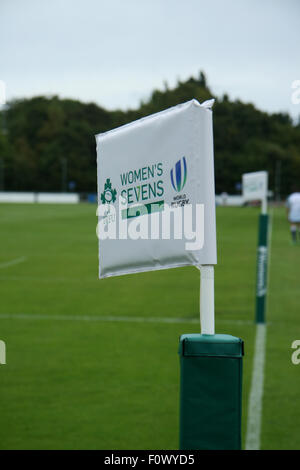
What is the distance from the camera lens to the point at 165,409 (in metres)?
5.67

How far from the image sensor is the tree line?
7069 centimetres

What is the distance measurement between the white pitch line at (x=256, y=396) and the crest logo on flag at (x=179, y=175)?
2.75 metres

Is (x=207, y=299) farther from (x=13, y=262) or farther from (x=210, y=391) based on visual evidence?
(x=13, y=262)

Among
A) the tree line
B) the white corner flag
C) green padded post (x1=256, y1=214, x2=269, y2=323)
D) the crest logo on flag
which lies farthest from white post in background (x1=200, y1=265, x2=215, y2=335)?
the tree line

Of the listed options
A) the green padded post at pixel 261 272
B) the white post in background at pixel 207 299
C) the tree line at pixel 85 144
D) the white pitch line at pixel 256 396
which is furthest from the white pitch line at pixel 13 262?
the tree line at pixel 85 144

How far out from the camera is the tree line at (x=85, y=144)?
232 ft

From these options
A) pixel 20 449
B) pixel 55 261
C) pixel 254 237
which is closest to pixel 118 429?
pixel 20 449

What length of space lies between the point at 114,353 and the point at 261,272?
2.54 m

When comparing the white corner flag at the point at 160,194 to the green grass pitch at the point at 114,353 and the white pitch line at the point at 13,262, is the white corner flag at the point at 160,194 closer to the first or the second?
the green grass pitch at the point at 114,353

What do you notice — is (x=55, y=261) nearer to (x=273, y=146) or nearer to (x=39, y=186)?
(x=273, y=146)

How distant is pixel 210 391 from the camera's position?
2660 mm
